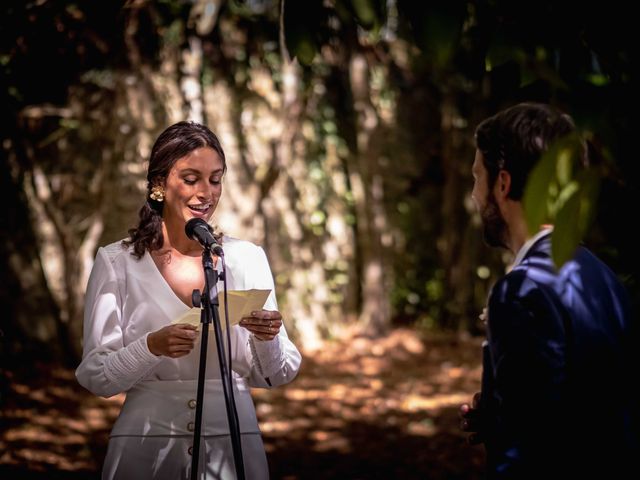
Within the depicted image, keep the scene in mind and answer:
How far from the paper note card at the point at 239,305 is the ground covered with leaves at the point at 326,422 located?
3.44m

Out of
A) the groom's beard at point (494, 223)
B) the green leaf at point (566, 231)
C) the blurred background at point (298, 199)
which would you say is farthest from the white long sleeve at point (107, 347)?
the green leaf at point (566, 231)

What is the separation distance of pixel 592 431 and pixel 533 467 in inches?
6.0

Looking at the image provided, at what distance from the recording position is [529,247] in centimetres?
181

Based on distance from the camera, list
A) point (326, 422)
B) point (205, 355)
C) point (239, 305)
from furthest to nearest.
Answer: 1. point (326, 422)
2. point (239, 305)
3. point (205, 355)

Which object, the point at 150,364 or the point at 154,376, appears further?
the point at 154,376

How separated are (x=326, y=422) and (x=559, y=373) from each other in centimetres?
520

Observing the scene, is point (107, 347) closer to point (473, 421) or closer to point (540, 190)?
point (473, 421)

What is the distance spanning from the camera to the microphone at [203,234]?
2117 millimetres

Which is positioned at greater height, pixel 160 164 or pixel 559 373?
pixel 160 164

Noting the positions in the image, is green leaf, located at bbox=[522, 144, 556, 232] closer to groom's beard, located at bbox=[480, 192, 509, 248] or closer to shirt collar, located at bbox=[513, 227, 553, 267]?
shirt collar, located at bbox=[513, 227, 553, 267]

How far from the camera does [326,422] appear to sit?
22.0ft

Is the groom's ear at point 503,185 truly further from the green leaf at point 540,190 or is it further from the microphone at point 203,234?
the green leaf at point 540,190

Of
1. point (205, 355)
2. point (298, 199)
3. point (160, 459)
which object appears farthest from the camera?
point (298, 199)

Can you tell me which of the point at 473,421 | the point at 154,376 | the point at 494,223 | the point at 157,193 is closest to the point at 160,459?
the point at 154,376
